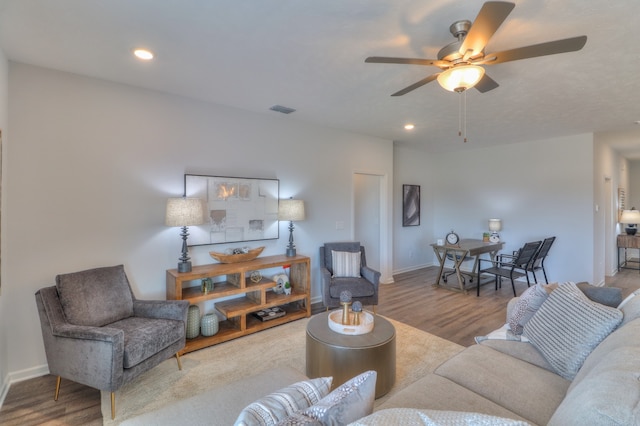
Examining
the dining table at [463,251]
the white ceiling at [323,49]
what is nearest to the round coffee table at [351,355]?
the white ceiling at [323,49]

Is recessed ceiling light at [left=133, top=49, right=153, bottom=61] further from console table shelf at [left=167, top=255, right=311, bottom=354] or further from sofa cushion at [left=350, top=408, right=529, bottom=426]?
sofa cushion at [left=350, top=408, right=529, bottom=426]

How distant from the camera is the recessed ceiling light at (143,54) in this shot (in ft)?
7.64

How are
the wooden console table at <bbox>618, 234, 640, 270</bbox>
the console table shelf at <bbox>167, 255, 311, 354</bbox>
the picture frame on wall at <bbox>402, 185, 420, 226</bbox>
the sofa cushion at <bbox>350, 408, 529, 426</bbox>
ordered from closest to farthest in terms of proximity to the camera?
the sofa cushion at <bbox>350, 408, 529, 426</bbox>
the console table shelf at <bbox>167, 255, 311, 354</bbox>
the picture frame on wall at <bbox>402, 185, 420, 226</bbox>
the wooden console table at <bbox>618, 234, 640, 270</bbox>

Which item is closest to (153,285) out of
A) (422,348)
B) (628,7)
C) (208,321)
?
(208,321)

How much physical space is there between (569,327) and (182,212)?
3.09 meters

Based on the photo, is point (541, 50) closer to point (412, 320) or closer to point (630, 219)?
point (412, 320)

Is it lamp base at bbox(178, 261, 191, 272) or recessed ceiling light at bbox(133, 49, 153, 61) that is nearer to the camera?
recessed ceiling light at bbox(133, 49, 153, 61)

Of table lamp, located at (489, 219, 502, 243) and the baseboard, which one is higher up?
table lamp, located at (489, 219, 502, 243)

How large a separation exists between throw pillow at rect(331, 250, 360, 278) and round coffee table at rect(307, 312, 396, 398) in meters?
1.62

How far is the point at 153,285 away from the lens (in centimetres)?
313

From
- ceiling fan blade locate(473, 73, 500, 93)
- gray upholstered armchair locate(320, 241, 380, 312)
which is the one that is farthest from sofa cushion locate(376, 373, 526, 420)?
gray upholstered armchair locate(320, 241, 380, 312)

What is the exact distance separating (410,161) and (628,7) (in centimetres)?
463

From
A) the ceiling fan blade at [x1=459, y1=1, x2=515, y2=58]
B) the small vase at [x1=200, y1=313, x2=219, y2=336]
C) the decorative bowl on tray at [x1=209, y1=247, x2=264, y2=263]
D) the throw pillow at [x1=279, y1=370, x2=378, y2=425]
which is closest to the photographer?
the throw pillow at [x1=279, y1=370, x2=378, y2=425]

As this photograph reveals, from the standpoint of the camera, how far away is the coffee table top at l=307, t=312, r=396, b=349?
218 centimetres
